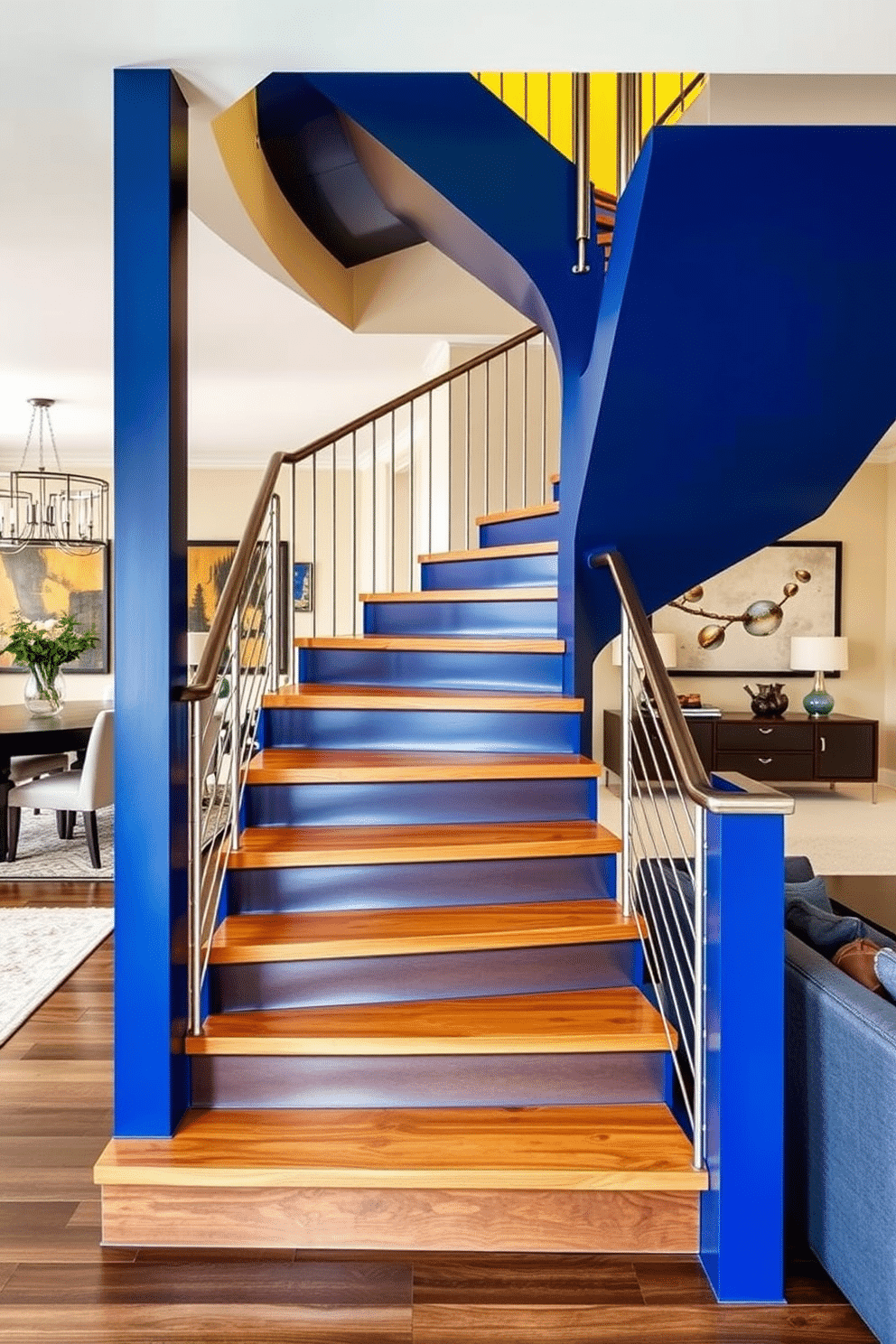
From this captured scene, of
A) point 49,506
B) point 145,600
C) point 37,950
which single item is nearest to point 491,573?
point 145,600

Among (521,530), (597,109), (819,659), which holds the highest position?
(597,109)

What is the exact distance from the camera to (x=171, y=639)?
8.63 ft

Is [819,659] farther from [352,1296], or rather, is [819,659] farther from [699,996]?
[352,1296]

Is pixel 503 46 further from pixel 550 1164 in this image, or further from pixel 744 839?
pixel 550 1164

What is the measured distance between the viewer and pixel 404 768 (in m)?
3.43

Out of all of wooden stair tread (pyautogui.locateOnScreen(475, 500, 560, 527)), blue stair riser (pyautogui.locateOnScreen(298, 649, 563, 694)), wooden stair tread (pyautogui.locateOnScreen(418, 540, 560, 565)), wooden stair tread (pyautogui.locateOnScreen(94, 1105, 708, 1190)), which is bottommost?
wooden stair tread (pyautogui.locateOnScreen(94, 1105, 708, 1190))

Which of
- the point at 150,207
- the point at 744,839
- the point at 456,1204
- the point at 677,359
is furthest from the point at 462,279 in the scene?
the point at 456,1204

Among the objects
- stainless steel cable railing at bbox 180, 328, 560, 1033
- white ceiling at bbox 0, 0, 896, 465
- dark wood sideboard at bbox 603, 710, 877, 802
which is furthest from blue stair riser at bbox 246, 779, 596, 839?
dark wood sideboard at bbox 603, 710, 877, 802

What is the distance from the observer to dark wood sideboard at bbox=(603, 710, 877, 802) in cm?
816

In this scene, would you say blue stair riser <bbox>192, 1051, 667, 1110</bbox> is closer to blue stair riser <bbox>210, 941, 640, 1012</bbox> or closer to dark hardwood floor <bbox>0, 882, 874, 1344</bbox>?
blue stair riser <bbox>210, 941, 640, 1012</bbox>

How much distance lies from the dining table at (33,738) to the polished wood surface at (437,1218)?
156 inches

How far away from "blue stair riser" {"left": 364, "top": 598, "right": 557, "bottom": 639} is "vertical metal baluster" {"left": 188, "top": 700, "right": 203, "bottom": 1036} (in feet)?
6.25

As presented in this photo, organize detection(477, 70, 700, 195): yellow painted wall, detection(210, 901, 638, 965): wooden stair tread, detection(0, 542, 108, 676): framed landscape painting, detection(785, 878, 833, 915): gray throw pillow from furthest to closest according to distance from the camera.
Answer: detection(0, 542, 108, 676): framed landscape painting < detection(477, 70, 700, 195): yellow painted wall < detection(785, 878, 833, 915): gray throw pillow < detection(210, 901, 638, 965): wooden stair tread

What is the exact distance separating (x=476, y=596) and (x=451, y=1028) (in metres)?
2.16
